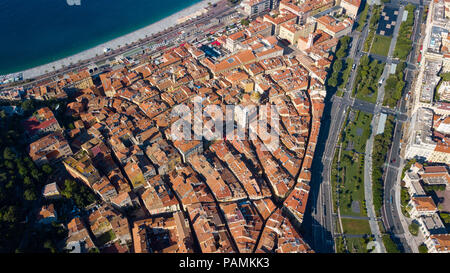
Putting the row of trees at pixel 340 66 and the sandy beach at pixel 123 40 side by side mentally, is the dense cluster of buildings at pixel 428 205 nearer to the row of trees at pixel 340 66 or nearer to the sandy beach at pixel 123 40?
the row of trees at pixel 340 66

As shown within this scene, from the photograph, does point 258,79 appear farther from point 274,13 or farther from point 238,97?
point 274,13

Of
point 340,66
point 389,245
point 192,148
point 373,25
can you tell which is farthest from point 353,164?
point 373,25

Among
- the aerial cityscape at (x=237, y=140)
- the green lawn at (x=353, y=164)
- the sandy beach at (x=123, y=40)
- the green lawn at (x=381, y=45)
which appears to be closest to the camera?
the aerial cityscape at (x=237, y=140)

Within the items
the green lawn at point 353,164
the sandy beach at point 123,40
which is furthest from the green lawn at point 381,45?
the sandy beach at point 123,40

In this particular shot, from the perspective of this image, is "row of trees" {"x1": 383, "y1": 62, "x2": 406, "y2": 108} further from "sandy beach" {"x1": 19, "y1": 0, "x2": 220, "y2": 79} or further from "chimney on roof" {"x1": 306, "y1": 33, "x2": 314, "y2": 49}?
"sandy beach" {"x1": 19, "y1": 0, "x2": 220, "y2": 79}

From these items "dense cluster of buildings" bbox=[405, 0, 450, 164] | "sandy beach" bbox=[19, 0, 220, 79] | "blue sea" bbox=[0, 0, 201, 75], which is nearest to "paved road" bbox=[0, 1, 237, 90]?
"sandy beach" bbox=[19, 0, 220, 79]
